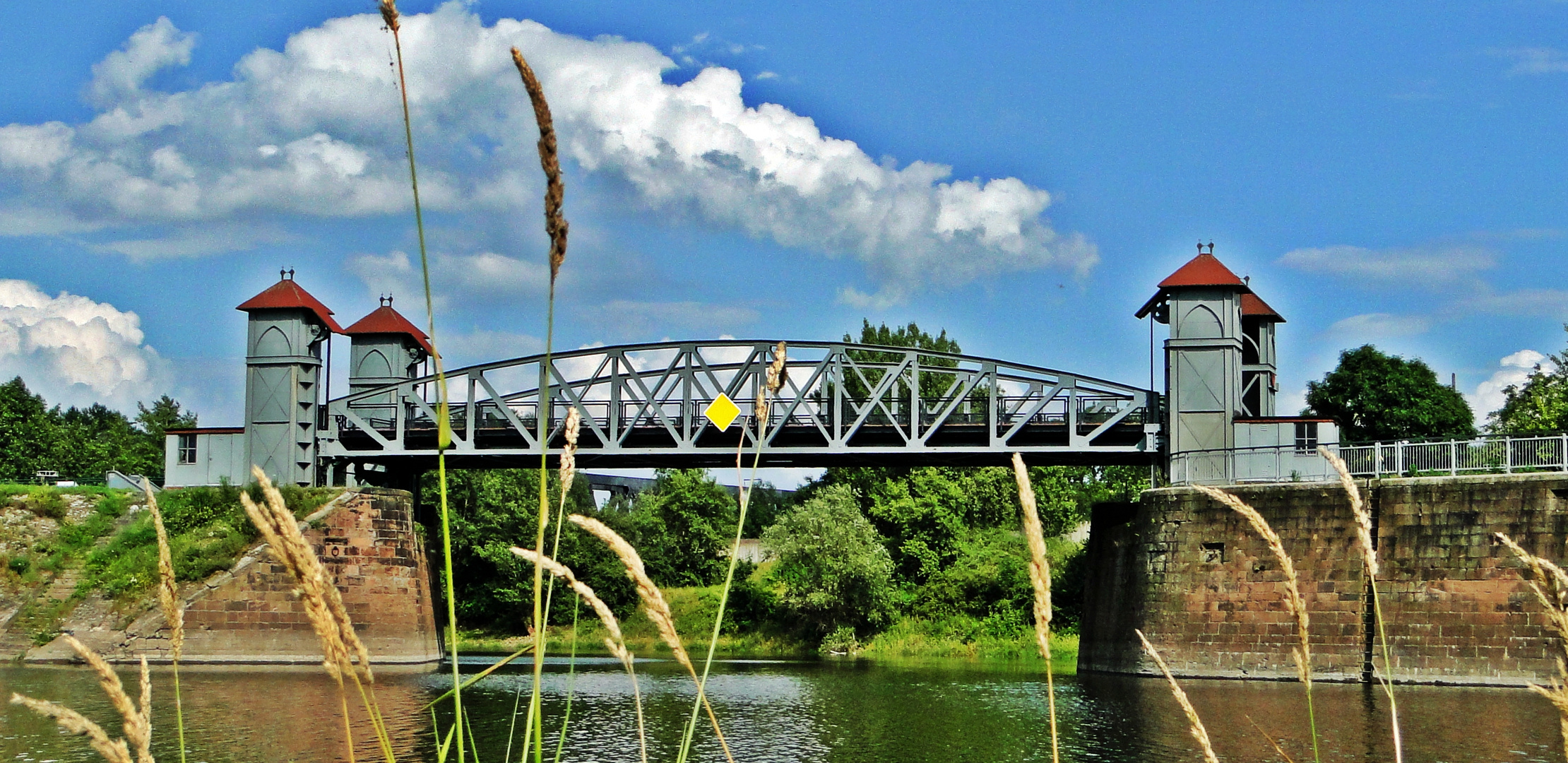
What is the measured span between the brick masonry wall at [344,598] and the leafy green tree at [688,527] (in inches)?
852

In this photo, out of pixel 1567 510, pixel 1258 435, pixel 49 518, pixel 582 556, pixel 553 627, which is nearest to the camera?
pixel 1567 510

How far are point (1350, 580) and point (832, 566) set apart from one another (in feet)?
79.3

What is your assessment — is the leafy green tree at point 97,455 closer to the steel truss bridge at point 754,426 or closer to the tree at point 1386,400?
the steel truss bridge at point 754,426

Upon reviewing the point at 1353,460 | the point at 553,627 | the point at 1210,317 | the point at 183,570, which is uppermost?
the point at 1210,317

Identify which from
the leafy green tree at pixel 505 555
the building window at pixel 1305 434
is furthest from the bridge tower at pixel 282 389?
the building window at pixel 1305 434

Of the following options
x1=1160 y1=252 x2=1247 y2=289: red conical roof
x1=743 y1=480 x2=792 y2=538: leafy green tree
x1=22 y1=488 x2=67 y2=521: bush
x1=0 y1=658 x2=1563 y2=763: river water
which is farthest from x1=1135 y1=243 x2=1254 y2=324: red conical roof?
x1=743 y1=480 x2=792 y2=538: leafy green tree

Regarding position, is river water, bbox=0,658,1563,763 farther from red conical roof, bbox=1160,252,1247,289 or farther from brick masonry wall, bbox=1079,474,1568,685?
red conical roof, bbox=1160,252,1247,289

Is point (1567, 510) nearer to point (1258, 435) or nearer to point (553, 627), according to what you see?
point (1258, 435)

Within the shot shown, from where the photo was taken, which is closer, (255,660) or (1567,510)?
(1567,510)

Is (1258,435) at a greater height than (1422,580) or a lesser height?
greater

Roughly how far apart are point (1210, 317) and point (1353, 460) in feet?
20.3

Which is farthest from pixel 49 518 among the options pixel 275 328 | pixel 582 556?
pixel 582 556

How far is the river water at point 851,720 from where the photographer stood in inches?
795

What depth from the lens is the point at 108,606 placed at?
35719 mm
